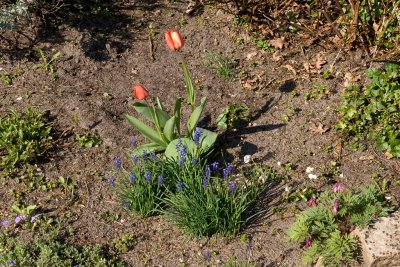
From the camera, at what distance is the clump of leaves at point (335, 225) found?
13.3ft

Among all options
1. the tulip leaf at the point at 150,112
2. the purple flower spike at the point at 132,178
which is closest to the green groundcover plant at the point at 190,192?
the purple flower spike at the point at 132,178

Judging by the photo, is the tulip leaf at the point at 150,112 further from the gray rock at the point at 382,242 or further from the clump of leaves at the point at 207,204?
the gray rock at the point at 382,242

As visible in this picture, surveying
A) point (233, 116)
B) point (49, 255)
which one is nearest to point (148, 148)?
point (233, 116)

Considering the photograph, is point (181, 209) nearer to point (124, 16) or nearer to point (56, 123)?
point (56, 123)

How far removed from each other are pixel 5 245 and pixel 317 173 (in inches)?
92.3

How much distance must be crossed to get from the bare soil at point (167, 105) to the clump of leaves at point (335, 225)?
0.22 metres

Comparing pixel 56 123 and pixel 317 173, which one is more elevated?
pixel 56 123

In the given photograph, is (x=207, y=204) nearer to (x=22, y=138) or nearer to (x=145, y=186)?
(x=145, y=186)

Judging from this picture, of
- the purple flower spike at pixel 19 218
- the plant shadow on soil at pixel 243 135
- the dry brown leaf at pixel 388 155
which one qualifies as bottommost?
the dry brown leaf at pixel 388 155

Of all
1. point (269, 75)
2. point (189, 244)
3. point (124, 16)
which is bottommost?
point (189, 244)

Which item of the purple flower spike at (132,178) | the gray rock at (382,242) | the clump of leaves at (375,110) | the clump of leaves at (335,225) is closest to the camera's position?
the gray rock at (382,242)

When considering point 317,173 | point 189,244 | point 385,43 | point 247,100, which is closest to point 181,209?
point 189,244

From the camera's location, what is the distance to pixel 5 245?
14.8 ft

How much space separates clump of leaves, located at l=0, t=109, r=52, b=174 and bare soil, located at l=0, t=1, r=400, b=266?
4.1 inches
